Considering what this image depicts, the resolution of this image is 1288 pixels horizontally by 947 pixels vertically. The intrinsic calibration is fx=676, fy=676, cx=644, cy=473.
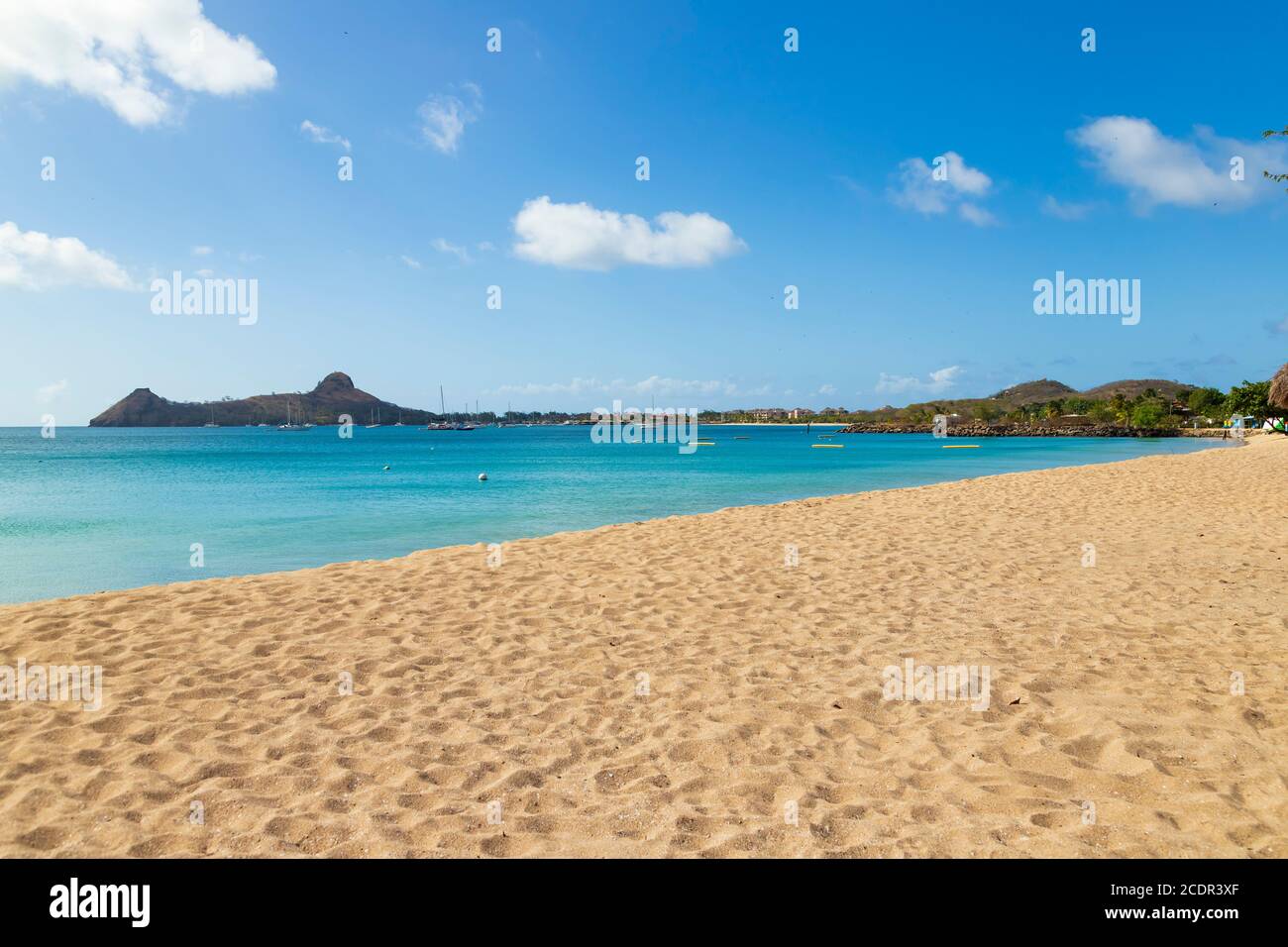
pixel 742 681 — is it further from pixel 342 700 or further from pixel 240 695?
pixel 240 695

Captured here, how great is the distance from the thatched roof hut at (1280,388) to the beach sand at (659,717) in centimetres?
557

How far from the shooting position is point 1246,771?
3721 millimetres

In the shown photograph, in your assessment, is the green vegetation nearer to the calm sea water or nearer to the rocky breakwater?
the rocky breakwater

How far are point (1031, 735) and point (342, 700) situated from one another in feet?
15.3

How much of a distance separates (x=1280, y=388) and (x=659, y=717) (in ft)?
48.2

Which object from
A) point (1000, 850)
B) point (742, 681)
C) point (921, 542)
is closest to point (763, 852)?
point (1000, 850)

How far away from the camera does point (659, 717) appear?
4629mm

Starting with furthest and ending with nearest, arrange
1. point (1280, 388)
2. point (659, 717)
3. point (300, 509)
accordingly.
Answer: point (300, 509), point (1280, 388), point (659, 717)

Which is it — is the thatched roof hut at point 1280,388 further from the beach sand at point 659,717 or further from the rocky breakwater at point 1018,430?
the rocky breakwater at point 1018,430

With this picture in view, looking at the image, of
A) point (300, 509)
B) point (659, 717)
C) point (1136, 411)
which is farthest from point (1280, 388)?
point (1136, 411)

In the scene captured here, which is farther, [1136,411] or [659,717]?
[1136,411]

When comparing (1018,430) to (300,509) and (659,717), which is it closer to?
(300,509)

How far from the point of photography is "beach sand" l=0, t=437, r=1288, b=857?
330 cm

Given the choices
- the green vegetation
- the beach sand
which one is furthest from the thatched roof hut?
the green vegetation
